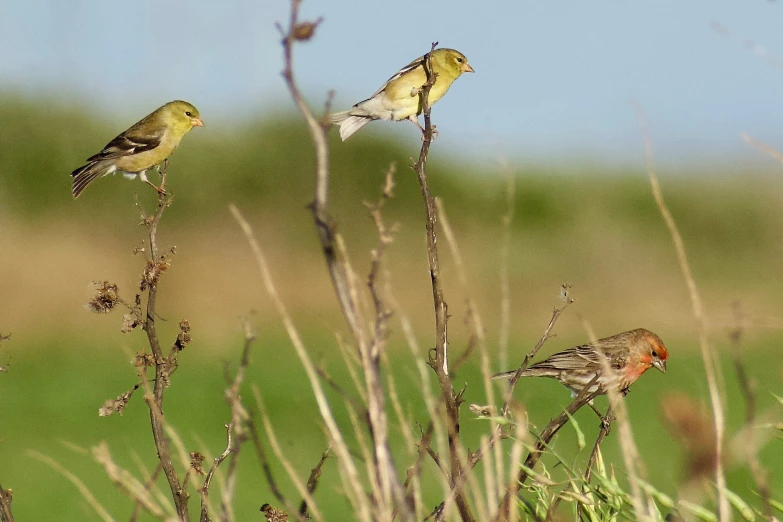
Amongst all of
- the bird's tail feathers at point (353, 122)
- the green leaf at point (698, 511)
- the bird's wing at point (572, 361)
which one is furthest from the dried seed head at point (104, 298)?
the bird's wing at point (572, 361)

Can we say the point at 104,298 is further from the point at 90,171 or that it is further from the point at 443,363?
the point at 90,171

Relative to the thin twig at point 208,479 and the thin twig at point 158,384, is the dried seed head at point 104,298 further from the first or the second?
the thin twig at point 208,479

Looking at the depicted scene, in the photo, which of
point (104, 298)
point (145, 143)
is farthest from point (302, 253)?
point (104, 298)

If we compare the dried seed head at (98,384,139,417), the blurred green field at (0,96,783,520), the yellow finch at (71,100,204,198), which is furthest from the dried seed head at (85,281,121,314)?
the blurred green field at (0,96,783,520)

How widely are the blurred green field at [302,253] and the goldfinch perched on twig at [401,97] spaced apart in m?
10.4

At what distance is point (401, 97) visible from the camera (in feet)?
19.6

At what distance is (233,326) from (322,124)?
63.0 ft

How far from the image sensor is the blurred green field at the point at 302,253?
19.4 m

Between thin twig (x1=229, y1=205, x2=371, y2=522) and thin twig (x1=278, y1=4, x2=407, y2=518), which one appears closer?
thin twig (x1=278, y1=4, x2=407, y2=518)

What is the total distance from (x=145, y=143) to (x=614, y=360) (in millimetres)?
3130

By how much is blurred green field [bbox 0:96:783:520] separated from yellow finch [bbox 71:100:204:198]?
33.4 ft

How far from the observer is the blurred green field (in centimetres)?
1938

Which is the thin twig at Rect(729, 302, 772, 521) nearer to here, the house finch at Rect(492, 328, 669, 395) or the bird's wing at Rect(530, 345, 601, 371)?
the house finch at Rect(492, 328, 669, 395)

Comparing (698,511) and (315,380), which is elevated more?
(315,380)
